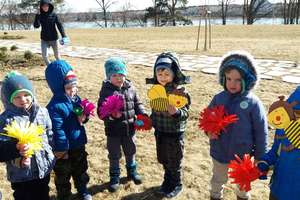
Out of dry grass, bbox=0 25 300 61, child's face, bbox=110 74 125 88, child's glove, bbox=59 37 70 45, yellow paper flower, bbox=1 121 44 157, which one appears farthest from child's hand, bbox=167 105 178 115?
dry grass, bbox=0 25 300 61

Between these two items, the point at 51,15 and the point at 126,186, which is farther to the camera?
the point at 51,15

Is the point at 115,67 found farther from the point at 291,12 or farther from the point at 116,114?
the point at 291,12

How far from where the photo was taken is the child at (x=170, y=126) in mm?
3262

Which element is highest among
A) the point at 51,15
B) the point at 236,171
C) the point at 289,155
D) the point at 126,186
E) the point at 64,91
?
the point at 51,15

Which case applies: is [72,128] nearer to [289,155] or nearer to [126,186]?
[126,186]

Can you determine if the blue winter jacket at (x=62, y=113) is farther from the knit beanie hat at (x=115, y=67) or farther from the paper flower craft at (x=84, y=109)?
the knit beanie hat at (x=115, y=67)

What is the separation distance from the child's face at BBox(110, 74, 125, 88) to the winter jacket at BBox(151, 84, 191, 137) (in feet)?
1.46

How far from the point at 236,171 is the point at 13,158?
5.00 feet

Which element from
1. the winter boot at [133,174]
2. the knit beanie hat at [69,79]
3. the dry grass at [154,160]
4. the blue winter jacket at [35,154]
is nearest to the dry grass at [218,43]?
the dry grass at [154,160]

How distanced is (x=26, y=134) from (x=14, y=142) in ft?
0.46

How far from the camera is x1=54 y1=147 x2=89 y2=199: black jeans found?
3.35m

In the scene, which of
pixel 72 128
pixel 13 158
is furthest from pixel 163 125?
pixel 13 158

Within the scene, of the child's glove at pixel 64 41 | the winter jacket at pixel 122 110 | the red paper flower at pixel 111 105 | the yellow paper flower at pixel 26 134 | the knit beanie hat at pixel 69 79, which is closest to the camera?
the yellow paper flower at pixel 26 134

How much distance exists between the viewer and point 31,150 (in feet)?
8.39
